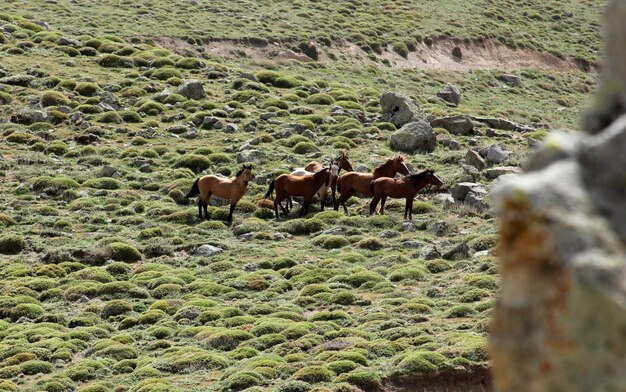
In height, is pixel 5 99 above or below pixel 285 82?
above

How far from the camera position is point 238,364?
2183cm

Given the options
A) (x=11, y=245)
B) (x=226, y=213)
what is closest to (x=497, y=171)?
(x=226, y=213)

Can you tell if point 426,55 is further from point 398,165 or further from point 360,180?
point 360,180

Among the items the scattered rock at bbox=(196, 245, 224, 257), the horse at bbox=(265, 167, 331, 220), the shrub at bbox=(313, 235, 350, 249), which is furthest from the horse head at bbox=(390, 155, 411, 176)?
the scattered rock at bbox=(196, 245, 224, 257)

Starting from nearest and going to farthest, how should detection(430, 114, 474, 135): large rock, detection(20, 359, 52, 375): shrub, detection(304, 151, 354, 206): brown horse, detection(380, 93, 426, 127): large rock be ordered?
detection(20, 359, 52, 375): shrub → detection(304, 151, 354, 206): brown horse → detection(430, 114, 474, 135): large rock → detection(380, 93, 426, 127): large rock

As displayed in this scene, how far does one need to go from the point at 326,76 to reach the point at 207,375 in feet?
167

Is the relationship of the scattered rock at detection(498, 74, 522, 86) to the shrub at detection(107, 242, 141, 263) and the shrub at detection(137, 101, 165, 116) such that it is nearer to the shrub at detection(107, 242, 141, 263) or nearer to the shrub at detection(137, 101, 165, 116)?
the shrub at detection(137, 101, 165, 116)

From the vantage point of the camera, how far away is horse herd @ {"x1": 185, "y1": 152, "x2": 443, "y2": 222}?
35209 mm

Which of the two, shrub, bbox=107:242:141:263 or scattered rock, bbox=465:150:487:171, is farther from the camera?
scattered rock, bbox=465:150:487:171

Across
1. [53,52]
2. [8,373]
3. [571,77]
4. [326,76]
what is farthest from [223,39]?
[8,373]

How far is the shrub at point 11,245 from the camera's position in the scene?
33406mm

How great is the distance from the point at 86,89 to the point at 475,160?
2416 cm

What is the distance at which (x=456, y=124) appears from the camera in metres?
50.3

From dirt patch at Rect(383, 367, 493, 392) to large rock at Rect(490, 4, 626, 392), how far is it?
16753mm
